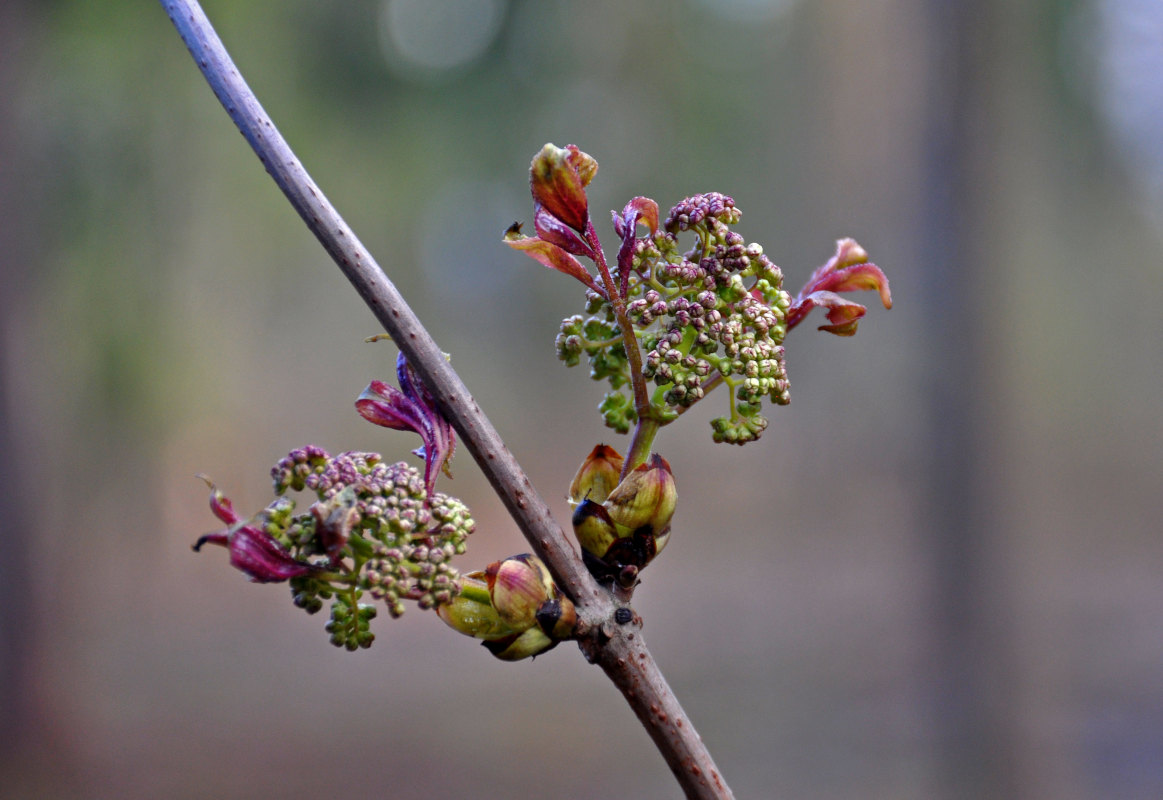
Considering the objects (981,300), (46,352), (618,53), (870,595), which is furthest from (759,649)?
(618,53)

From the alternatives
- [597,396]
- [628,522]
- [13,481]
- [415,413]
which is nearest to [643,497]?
[628,522]

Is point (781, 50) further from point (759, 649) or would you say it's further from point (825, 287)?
point (825, 287)

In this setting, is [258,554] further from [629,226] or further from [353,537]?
[629,226]

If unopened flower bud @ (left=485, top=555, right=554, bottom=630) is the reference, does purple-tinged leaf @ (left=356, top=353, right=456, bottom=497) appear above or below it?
above

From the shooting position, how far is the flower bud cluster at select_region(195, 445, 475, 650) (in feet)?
1.17

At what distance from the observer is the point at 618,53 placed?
730 cm

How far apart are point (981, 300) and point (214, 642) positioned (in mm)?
4453

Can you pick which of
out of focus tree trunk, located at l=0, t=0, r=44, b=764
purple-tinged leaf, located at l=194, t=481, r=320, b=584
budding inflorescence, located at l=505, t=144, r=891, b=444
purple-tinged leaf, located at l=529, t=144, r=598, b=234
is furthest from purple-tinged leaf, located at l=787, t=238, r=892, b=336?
out of focus tree trunk, located at l=0, t=0, r=44, b=764

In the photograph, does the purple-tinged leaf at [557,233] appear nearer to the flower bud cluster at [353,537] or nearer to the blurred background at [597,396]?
the flower bud cluster at [353,537]

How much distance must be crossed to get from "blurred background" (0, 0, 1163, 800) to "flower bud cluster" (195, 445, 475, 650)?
265cm

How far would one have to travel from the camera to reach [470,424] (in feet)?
1.26

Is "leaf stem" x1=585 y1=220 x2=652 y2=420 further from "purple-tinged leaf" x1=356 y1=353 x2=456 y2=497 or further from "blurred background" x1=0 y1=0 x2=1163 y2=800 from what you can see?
"blurred background" x1=0 y1=0 x2=1163 y2=800

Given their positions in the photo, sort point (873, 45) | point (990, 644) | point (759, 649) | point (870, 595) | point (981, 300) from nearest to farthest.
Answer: point (990, 644)
point (981, 300)
point (759, 649)
point (870, 595)
point (873, 45)

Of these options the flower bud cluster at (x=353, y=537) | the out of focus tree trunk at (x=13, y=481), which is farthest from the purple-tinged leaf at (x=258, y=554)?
the out of focus tree trunk at (x=13, y=481)
